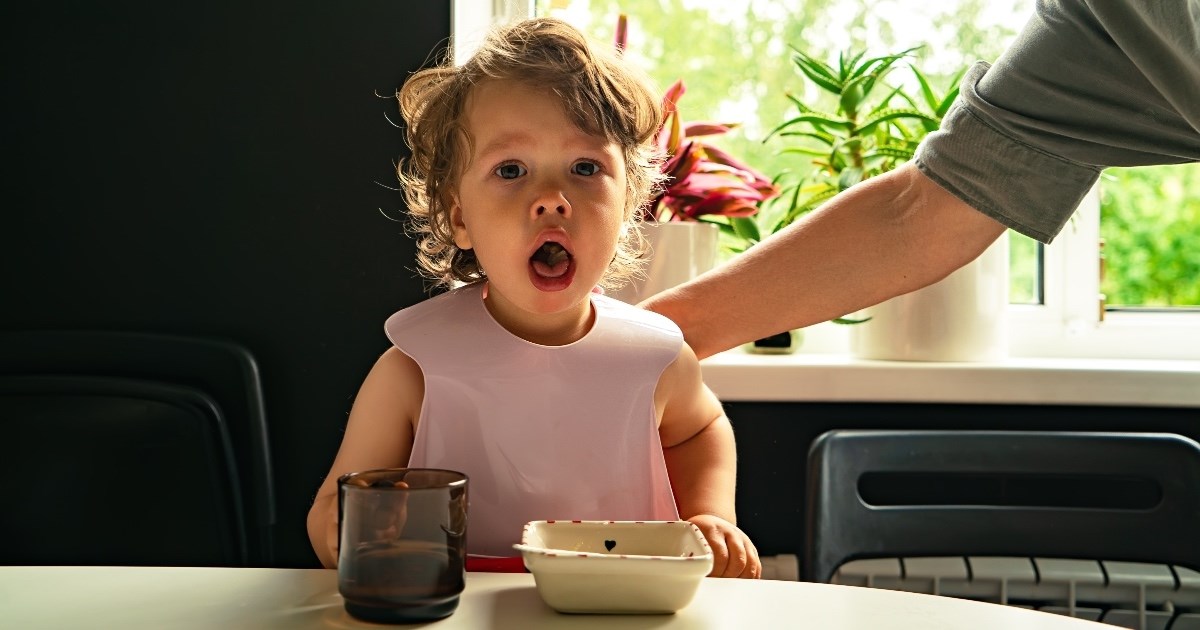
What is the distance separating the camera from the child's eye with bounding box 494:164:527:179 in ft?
3.18

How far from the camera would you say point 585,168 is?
0.98 meters

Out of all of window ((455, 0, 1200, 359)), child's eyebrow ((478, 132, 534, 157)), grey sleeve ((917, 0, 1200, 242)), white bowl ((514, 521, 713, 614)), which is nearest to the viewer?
white bowl ((514, 521, 713, 614))

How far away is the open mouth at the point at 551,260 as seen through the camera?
0.95 m

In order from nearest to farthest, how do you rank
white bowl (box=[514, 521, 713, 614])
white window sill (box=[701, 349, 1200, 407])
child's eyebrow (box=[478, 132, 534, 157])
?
white bowl (box=[514, 521, 713, 614])
child's eyebrow (box=[478, 132, 534, 157])
white window sill (box=[701, 349, 1200, 407])

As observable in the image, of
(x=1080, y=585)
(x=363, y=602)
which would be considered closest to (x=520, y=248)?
(x=363, y=602)

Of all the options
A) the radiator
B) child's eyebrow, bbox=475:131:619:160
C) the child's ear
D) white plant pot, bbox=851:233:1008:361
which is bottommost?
the radiator

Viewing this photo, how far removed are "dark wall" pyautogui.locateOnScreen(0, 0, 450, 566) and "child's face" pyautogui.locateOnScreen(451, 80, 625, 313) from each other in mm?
682

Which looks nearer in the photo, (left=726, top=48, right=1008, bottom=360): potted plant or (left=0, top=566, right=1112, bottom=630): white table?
(left=0, top=566, right=1112, bottom=630): white table

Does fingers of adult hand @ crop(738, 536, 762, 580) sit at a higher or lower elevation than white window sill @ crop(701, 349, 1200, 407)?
lower

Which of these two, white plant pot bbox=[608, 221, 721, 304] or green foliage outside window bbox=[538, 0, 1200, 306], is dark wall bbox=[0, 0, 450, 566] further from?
green foliage outside window bbox=[538, 0, 1200, 306]

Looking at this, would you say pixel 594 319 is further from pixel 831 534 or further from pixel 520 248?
pixel 831 534

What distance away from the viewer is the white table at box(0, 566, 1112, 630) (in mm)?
635

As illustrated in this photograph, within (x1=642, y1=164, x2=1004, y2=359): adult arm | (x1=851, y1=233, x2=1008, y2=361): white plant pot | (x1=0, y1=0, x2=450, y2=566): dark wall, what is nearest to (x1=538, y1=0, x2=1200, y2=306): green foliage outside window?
(x1=851, y1=233, x2=1008, y2=361): white plant pot

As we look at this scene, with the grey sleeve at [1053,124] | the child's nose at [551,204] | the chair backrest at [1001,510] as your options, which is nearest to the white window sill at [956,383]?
the chair backrest at [1001,510]
